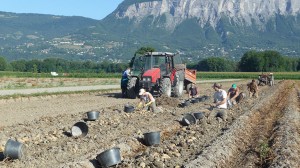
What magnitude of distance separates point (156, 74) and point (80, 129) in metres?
10.6

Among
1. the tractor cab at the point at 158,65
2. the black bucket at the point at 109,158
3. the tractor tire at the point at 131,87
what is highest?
the tractor cab at the point at 158,65

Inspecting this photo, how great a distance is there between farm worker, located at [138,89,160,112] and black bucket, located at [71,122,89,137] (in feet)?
17.8

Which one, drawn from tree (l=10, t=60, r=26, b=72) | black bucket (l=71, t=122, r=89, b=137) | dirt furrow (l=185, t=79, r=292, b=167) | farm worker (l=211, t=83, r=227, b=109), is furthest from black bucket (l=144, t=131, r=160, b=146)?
tree (l=10, t=60, r=26, b=72)

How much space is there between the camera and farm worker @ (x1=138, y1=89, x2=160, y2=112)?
57.7 feet

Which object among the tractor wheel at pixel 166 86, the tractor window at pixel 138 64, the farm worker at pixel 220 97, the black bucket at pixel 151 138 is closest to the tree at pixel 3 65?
the tractor window at pixel 138 64

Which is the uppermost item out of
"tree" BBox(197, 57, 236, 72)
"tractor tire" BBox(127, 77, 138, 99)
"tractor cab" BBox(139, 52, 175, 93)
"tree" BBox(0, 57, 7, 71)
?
"tractor cab" BBox(139, 52, 175, 93)

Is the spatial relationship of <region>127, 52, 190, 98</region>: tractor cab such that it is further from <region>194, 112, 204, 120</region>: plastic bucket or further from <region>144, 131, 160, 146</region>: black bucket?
<region>144, 131, 160, 146</region>: black bucket

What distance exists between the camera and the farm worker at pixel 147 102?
17595 mm

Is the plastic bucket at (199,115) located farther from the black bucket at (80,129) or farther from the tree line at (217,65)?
the tree line at (217,65)

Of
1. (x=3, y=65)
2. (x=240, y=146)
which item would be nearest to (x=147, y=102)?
(x=240, y=146)

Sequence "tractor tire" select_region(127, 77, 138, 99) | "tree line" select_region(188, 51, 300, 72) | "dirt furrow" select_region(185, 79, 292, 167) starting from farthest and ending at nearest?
1. "tree line" select_region(188, 51, 300, 72)
2. "tractor tire" select_region(127, 77, 138, 99)
3. "dirt furrow" select_region(185, 79, 292, 167)

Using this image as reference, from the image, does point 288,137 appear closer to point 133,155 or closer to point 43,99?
point 133,155

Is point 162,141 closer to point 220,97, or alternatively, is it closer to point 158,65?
point 220,97

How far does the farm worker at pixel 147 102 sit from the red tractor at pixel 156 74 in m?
3.69
